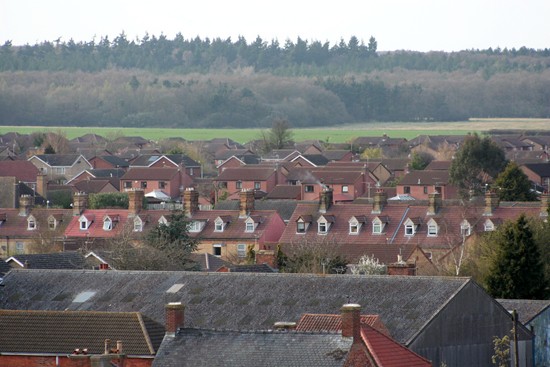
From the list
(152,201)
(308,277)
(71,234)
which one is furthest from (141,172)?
(308,277)

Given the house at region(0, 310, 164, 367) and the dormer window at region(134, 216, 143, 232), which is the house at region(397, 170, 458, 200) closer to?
the dormer window at region(134, 216, 143, 232)

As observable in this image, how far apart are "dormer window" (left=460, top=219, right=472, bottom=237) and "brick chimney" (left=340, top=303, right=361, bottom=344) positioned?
39.6m

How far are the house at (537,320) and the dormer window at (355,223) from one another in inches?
1144

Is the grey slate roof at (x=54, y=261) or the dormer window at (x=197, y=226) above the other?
the grey slate roof at (x=54, y=261)

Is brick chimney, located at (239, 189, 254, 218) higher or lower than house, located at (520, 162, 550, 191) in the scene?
higher

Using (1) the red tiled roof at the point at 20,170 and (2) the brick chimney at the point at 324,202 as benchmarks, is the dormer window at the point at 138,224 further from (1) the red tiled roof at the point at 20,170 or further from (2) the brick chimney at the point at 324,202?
(1) the red tiled roof at the point at 20,170

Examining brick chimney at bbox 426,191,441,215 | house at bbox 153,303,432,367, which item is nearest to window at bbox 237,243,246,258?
brick chimney at bbox 426,191,441,215

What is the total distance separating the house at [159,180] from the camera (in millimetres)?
114688

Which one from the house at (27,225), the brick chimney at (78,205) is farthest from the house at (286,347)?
the brick chimney at (78,205)

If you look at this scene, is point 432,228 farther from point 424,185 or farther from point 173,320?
point 173,320

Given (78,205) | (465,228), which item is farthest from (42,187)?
(465,228)

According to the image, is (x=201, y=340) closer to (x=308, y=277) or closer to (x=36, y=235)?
(x=308, y=277)

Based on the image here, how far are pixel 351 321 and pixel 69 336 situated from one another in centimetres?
743

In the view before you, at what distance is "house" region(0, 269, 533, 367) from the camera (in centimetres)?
3928
